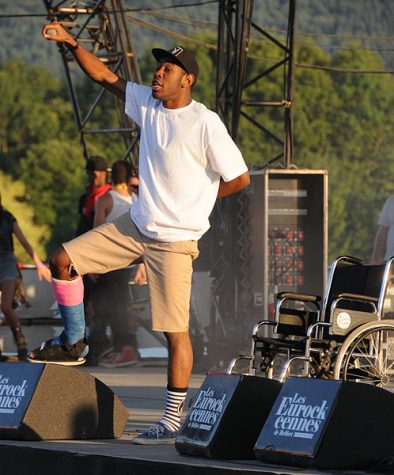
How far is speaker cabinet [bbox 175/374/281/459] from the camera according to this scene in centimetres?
622

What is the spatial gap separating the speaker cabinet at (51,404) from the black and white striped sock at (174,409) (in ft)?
0.97

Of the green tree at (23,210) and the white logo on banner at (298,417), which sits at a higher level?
the white logo on banner at (298,417)

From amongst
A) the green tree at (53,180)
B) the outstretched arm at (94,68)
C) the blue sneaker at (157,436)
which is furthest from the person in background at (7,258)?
the green tree at (53,180)

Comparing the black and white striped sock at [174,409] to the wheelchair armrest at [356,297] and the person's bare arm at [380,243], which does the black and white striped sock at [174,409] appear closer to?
the wheelchair armrest at [356,297]

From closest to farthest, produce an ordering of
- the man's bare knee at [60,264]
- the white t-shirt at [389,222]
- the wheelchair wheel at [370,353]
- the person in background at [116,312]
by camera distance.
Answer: the man's bare knee at [60,264], the wheelchair wheel at [370,353], the white t-shirt at [389,222], the person in background at [116,312]

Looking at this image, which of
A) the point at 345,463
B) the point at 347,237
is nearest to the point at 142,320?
the point at 345,463

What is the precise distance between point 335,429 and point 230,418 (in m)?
0.64

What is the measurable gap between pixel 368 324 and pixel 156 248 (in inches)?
78.0

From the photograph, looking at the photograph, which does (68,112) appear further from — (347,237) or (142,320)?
(142,320)

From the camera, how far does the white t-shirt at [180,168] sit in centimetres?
713

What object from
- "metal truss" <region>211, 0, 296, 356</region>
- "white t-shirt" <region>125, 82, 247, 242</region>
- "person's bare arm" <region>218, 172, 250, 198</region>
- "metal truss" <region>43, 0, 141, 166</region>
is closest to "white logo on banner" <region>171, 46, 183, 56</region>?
"white t-shirt" <region>125, 82, 247, 242</region>

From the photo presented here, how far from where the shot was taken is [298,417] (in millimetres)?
5859

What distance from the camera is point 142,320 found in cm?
1426

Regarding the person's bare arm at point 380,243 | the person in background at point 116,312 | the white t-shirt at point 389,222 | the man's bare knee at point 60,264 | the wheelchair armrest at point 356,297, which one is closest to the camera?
the man's bare knee at point 60,264
